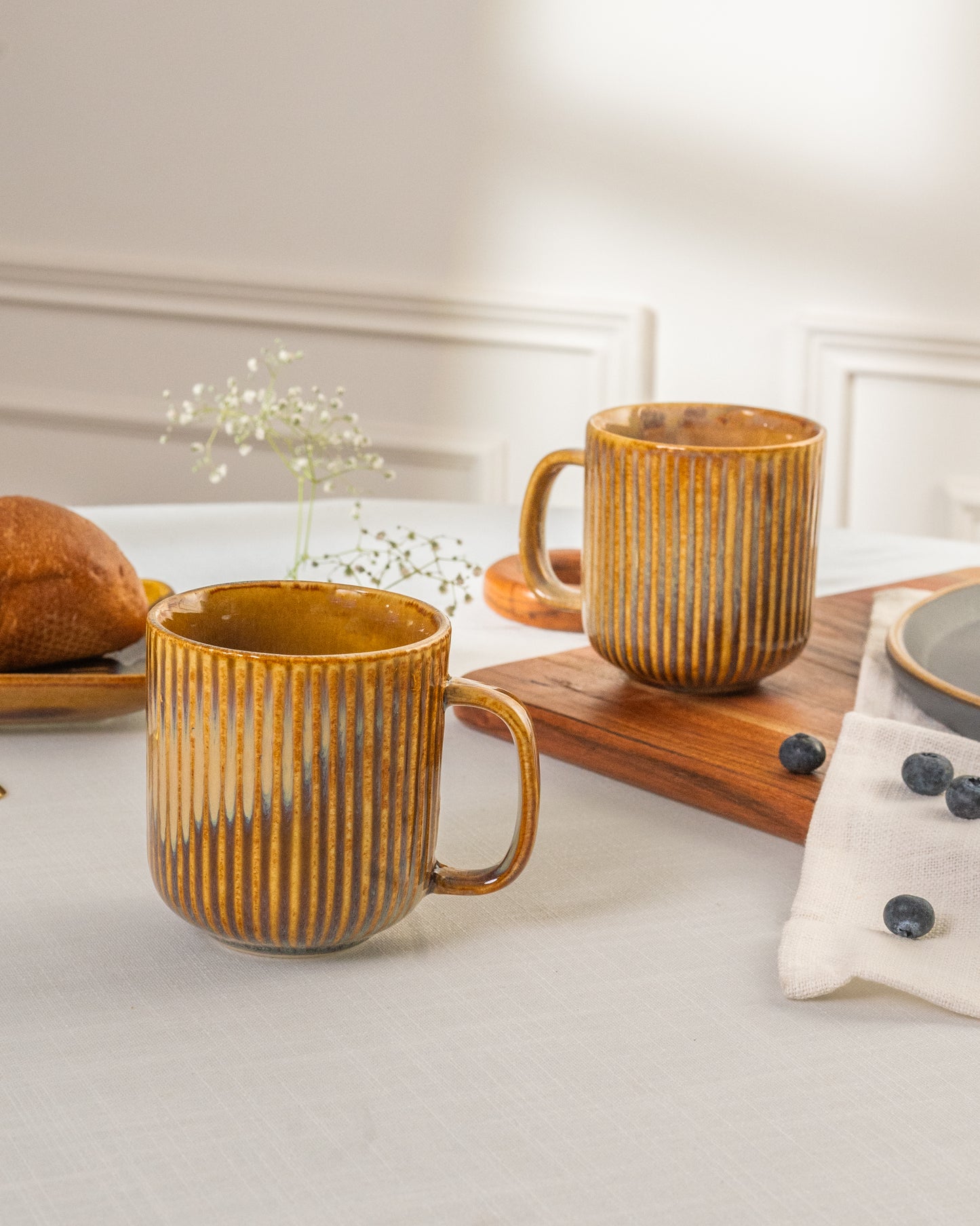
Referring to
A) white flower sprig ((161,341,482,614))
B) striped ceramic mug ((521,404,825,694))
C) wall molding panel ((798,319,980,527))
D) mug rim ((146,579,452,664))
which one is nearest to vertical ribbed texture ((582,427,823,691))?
striped ceramic mug ((521,404,825,694))

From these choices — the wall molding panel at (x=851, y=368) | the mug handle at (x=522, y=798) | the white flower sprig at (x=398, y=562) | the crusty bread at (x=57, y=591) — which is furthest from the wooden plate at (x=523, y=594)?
the wall molding panel at (x=851, y=368)

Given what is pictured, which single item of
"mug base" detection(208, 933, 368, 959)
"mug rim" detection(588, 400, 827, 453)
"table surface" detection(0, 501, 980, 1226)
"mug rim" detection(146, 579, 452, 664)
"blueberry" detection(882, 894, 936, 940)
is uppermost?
"mug rim" detection(588, 400, 827, 453)

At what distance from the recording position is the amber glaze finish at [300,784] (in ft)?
1.58

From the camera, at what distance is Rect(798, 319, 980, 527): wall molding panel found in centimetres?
225

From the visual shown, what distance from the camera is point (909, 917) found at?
53 cm

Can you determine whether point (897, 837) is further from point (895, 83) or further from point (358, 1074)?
point (895, 83)

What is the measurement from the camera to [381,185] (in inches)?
98.1

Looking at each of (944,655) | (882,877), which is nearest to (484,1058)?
(882,877)

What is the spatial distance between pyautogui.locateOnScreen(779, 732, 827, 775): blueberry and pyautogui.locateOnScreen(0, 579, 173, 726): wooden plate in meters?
0.33

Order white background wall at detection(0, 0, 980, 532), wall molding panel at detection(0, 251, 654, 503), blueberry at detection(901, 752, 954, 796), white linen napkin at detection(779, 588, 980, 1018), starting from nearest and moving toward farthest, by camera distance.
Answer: white linen napkin at detection(779, 588, 980, 1018)
blueberry at detection(901, 752, 954, 796)
white background wall at detection(0, 0, 980, 532)
wall molding panel at detection(0, 251, 654, 503)

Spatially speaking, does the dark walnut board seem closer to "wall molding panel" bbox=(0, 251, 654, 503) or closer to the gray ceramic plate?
the gray ceramic plate

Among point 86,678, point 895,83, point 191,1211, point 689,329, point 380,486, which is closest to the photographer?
point 191,1211

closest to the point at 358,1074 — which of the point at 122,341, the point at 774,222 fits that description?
the point at 774,222

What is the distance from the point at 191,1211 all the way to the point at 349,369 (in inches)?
91.0
